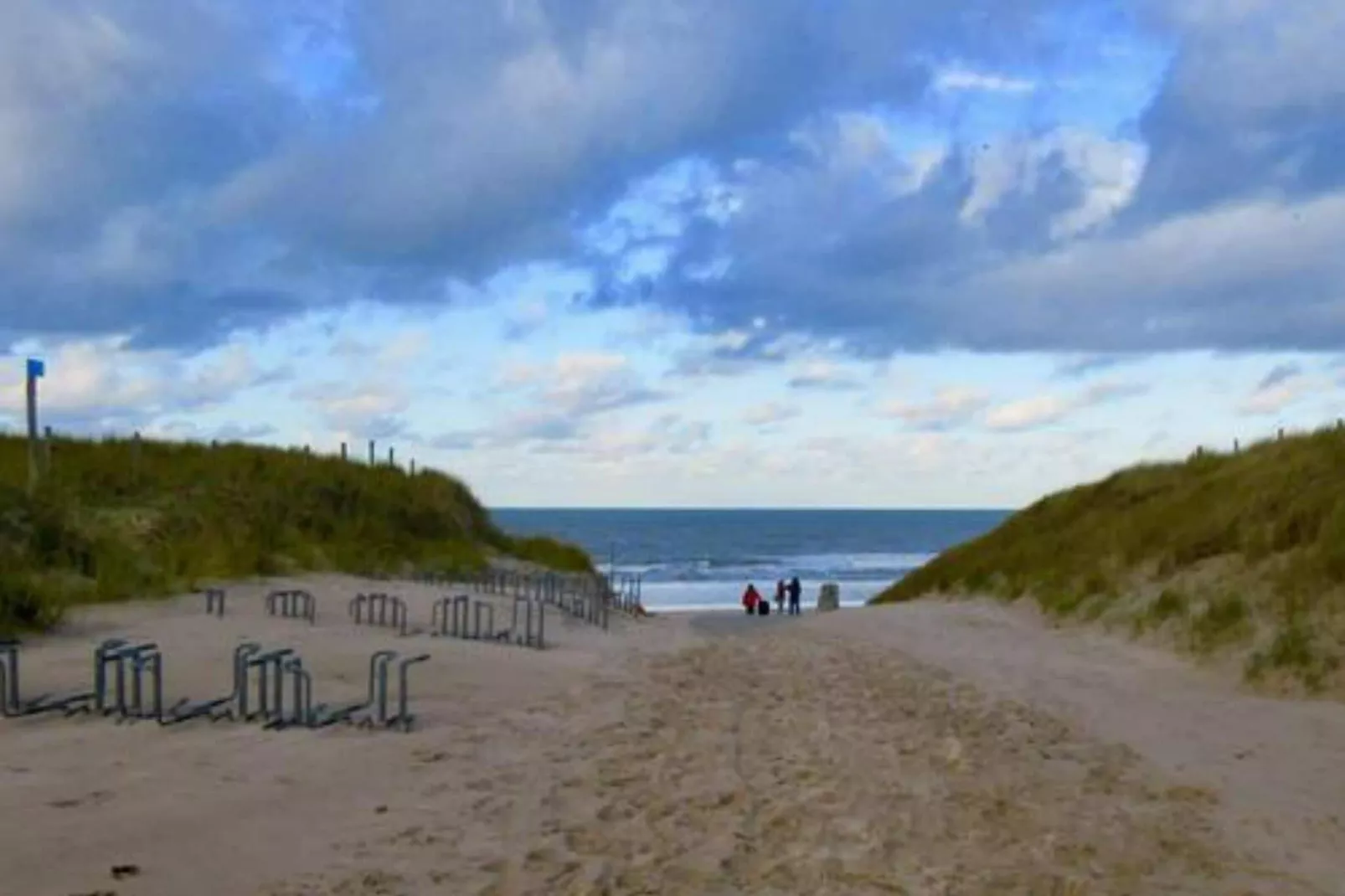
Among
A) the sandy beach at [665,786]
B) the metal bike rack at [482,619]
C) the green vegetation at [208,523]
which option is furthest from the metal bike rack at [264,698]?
the metal bike rack at [482,619]

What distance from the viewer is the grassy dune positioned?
48.6 feet

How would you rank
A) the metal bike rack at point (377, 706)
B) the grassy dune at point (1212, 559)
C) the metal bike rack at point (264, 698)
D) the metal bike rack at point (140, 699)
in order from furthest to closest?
1. the grassy dune at point (1212, 559)
2. the metal bike rack at point (377, 706)
3. the metal bike rack at point (264, 698)
4. the metal bike rack at point (140, 699)

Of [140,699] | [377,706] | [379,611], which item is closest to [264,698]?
[140,699]

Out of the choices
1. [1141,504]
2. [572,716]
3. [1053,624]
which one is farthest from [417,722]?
[1141,504]

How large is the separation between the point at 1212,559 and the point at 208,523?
48.6 ft

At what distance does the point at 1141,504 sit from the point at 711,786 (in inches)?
755

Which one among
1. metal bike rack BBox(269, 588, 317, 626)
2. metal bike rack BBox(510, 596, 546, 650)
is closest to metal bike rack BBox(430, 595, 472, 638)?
metal bike rack BBox(510, 596, 546, 650)

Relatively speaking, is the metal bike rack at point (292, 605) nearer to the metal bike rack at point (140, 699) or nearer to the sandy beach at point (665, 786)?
the sandy beach at point (665, 786)

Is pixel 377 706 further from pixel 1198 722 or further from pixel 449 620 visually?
pixel 449 620

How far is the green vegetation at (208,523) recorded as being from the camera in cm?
1688

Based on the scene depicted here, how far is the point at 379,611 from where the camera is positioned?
1848 cm

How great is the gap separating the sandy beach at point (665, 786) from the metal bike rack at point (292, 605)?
1.86m

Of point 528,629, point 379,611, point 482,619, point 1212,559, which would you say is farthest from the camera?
point 482,619

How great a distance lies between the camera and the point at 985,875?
7.04 metres
